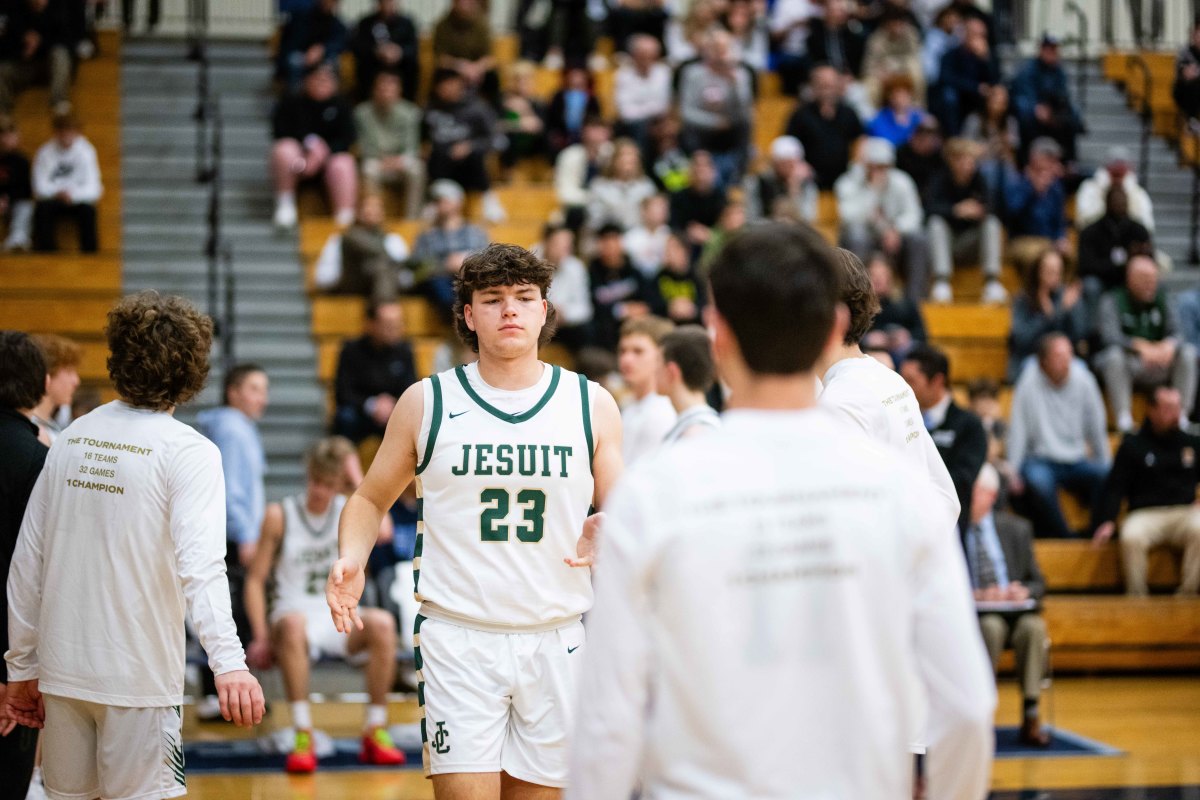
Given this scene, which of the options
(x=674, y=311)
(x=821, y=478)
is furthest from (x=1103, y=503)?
(x=821, y=478)

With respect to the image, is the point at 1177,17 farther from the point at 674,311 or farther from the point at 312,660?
the point at 312,660

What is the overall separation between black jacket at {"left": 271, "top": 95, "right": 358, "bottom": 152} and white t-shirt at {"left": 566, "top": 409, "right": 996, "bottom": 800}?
448 inches

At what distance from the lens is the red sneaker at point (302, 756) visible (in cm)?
775

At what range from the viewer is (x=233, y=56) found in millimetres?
15484

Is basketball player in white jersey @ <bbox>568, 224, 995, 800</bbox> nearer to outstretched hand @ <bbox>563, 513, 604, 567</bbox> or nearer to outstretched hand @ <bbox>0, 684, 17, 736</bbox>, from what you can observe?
outstretched hand @ <bbox>563, 513, 604, 567</bbox>

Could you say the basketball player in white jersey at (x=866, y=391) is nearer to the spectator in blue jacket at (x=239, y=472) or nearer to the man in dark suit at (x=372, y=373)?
the spectator in blue jacket at (x=239, y=472)

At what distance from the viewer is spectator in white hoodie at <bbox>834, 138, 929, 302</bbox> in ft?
42.9

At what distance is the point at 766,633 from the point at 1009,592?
703 centimetres

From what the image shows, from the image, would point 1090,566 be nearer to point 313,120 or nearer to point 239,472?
point 239,472

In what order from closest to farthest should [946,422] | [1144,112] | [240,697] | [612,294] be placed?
[240,697]
[946,422]
[612,294]
[1144,112]

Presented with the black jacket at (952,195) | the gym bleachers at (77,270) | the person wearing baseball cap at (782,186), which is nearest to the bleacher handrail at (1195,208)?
the black jacket at (952,195)

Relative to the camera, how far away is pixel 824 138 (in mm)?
14094

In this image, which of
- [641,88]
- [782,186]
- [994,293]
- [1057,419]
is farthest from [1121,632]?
[641,88]

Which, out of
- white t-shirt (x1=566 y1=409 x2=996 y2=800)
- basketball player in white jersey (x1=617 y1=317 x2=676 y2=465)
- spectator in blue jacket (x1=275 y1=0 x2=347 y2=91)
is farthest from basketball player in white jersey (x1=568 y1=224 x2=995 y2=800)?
spectator in blue jacket (x1=275 y1=0 x2=347 y2=91)
